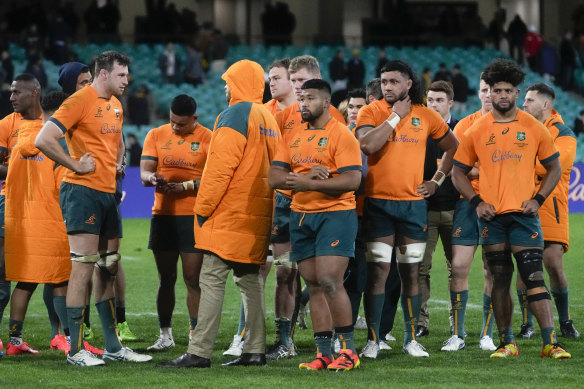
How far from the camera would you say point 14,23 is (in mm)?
27047

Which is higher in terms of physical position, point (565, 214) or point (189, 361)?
point (565, 214)

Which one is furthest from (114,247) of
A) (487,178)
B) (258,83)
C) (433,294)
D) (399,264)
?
(433,294)

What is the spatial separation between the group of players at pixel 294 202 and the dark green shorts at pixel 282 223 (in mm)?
16

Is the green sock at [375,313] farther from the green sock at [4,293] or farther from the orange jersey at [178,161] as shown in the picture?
the green sock at [4,293]

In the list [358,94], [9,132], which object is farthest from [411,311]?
[9,132]

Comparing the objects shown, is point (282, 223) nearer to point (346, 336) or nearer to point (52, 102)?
point (346, 336)

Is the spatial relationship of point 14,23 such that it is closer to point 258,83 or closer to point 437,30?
point 437,30

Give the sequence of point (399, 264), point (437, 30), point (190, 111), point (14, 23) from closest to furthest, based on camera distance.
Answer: point (399, 264), point (190, 111), point (14, 23), point (437, 30)

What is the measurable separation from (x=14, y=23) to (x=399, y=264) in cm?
2208

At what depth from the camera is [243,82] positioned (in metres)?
6.95

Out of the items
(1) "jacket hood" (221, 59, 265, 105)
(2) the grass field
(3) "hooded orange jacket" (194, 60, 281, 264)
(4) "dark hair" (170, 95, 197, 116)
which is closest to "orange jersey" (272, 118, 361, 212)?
(3) "hooded orange jacket" (194, 60, 281, 264)

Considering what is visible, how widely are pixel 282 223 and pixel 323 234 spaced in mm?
872

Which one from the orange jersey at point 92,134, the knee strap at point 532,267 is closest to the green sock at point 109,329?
the orange jersey at point 92,134

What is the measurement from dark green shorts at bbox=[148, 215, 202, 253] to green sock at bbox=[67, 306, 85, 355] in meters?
1.09
